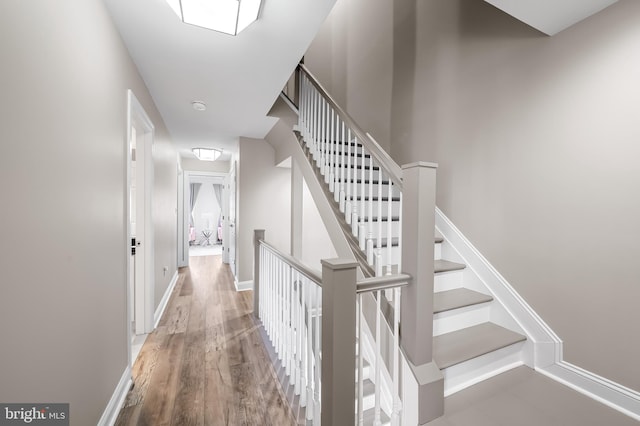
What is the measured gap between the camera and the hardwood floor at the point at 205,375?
166 cm

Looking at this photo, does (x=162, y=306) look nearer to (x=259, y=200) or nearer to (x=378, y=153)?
(x=259, y=200)

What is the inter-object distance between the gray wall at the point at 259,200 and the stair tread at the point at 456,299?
3019mm

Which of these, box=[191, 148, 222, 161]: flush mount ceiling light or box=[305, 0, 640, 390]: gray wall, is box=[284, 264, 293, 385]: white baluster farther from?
box=[191, 148, 222, 161]: flush mount ceiling light

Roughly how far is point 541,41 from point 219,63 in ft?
7.43

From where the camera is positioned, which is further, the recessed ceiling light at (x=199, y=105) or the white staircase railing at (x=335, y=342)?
the recessed ceiling light at (x=199, y=105)

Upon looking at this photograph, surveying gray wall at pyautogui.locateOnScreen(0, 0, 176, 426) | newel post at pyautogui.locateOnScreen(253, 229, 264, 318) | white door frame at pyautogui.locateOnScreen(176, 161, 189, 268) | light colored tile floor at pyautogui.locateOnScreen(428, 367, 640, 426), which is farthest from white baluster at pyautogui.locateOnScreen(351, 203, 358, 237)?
white door frame at pyautogui.locateOnScreen(176, 161, 189, 268)

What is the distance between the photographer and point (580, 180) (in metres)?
1.55

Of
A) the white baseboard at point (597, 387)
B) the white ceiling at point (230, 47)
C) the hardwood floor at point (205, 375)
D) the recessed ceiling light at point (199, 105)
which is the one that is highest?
the white ceiling at point (230, 47)

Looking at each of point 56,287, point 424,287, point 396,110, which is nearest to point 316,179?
point 396,110

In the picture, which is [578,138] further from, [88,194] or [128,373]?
[128,373]

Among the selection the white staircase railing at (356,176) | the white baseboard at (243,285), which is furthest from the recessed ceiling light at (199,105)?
the white baseboard at (243,285)

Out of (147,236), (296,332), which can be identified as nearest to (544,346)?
Result: (296,332)

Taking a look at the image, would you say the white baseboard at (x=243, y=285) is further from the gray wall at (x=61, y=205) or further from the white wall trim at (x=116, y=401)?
the gray wall at (x=61, y=205)

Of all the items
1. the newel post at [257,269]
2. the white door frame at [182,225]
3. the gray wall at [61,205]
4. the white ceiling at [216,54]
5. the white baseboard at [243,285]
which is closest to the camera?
the gray wall at [61,205]
